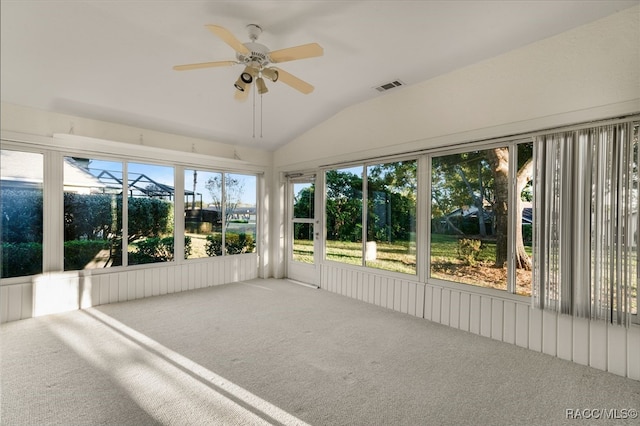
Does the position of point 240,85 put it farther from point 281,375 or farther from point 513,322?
point 513,322

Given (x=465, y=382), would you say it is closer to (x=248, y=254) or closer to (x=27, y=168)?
(x=248, y=254)

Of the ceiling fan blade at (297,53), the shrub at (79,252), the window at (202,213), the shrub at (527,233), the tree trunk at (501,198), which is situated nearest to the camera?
the ceiling fan blade at (297,53)

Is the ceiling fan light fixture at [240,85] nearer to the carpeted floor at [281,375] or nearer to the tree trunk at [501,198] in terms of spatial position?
the carpeted floor at [281,375]

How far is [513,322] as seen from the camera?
10.1ft

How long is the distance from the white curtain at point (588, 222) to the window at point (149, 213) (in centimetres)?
503

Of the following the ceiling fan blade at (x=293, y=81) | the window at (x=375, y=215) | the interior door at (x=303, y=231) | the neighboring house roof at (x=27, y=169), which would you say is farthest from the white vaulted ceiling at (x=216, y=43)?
the interior door at (x=303, y=231)

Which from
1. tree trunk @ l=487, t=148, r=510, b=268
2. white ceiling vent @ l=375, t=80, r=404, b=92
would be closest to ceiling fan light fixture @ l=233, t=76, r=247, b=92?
white ceiling vent @ l=375, t=80, r=404, b=92

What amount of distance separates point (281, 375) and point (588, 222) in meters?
2.96

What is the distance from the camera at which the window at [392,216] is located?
404 centimetres

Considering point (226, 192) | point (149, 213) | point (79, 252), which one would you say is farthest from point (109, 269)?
point (226, 192)

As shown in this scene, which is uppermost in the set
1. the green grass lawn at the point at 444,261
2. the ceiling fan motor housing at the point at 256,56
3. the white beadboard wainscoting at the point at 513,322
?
the ceiling fan motor housing at the point at 256,56

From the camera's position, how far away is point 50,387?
2.22m

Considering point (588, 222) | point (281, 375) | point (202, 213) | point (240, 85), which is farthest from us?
point (202, 213)

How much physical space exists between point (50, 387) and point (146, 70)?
122 inches
